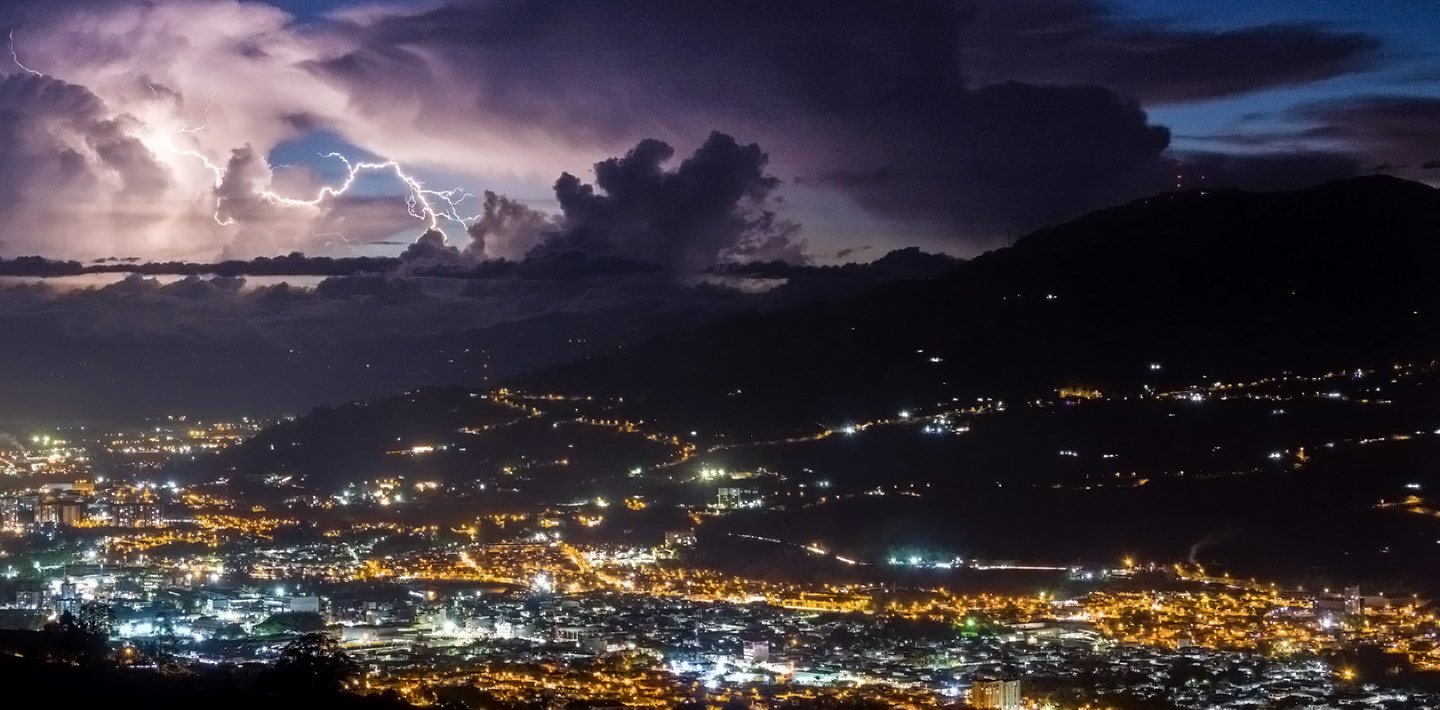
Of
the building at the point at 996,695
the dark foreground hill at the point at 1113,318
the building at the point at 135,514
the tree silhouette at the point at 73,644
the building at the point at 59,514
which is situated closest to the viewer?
the tree silhouette at the point at 73,644

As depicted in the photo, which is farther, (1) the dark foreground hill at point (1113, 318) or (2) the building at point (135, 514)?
(2) the building at point (135, 514)

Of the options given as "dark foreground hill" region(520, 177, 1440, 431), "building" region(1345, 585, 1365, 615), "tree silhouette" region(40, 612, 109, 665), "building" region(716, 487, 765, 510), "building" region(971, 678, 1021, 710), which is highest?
"dark foreground hill" region(520, 177, 1440, 431)

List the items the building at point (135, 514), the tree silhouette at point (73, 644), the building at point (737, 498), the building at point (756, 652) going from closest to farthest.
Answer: the tree silhouette at point (73, 644)
the building at point (756, 652)
the building at point (737, 498)
the building at point (135, 514)

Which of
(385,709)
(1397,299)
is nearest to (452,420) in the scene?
(1397,299)

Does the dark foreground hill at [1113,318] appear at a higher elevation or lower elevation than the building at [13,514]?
higher

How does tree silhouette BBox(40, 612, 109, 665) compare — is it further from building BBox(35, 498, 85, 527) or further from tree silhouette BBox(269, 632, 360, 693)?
building BBox(35, 498, 85, 527)

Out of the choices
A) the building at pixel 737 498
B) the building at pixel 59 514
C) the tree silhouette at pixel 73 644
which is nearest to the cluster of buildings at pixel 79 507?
the building at pixel 59 514

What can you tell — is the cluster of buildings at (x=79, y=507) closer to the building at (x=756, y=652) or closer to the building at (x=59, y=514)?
the building at (x=59, y=514)

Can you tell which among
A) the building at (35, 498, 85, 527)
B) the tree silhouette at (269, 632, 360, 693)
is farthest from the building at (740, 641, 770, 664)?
the building at (35, 498, 85, 527)

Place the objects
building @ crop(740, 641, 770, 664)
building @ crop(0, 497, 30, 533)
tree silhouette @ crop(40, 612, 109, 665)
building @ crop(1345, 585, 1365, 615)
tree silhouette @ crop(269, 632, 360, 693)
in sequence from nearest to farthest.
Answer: tree silhouette @ crop(269, 632, 360, 693)
tree silhouette @ crop(40, 612, 109, 665)
building @ crop(740, 641, 770, 664)
building @ crop(1345, 585, 1365, 615)
building @ crop(0, 497, 30, 533)
